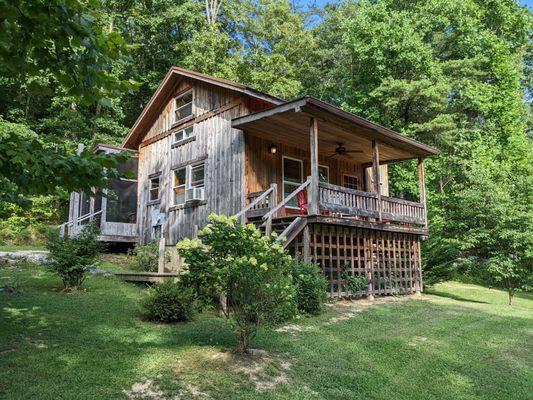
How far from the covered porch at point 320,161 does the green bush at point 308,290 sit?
1640mm

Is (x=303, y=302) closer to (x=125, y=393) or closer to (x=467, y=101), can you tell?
(x=125, y=393)

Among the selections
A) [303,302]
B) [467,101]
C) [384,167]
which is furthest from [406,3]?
[303,302]

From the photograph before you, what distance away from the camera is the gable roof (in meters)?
13.0

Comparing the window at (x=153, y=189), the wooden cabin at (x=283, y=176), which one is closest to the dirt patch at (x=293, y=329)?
the wooden cabin at (x=283, y=176)

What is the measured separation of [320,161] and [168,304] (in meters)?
9.46

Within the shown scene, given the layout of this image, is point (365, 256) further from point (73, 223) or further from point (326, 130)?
point (73, 223)

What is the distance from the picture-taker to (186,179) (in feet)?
50.7

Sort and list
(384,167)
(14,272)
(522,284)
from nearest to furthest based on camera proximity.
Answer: (14,272) → (522,284) → (384,167)

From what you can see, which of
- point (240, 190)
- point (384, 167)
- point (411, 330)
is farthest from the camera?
point (384, 167)

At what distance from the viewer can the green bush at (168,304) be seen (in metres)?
7.61

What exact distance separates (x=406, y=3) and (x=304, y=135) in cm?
1892

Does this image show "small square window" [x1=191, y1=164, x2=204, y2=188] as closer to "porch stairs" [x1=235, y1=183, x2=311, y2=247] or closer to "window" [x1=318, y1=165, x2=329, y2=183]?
"porch stairs" [x1=235, y1=183, x2=311, y2=247]

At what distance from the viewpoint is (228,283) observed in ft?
18.4

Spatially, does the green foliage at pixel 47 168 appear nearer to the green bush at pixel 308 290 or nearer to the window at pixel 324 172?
the green bush at pixel 308 290
